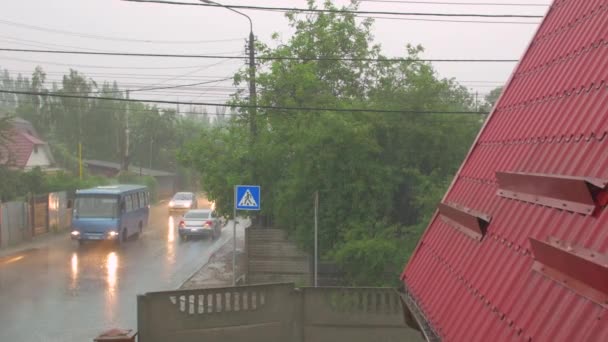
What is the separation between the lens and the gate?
3141 cm

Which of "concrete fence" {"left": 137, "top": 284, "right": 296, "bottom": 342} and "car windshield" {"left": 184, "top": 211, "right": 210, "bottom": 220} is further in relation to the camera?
"car windshield" {"left": 184, "top": 211, "right": 210, "bottom": 220}

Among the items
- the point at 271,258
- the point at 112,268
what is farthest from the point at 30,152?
the point at 271,258

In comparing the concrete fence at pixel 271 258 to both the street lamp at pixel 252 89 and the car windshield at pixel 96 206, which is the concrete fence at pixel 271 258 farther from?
the car windshield at pixel 96 206

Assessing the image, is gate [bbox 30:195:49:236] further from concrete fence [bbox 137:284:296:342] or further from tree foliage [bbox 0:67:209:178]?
tree foliage [bbox 0:67:209:178]

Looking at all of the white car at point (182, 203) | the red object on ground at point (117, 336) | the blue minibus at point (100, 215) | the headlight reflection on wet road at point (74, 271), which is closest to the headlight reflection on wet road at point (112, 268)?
the headlight reflection on wet road at point (74, 271)

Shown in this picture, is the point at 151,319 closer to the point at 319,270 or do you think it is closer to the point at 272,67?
the point at 319,270

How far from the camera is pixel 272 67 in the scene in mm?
21734

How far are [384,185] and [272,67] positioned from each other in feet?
25.4

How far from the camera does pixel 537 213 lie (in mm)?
4059

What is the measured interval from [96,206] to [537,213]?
26647 millimetres

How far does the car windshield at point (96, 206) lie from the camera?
93.2ft

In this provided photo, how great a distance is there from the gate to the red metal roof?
1118 inches

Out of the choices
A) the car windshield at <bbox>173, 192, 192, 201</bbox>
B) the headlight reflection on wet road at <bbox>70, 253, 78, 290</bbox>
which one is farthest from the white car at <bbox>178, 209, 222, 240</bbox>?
the car windshield at <bbox>173, 192, 192, 201</bbox>

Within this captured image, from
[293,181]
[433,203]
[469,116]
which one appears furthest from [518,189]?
[469,116]
